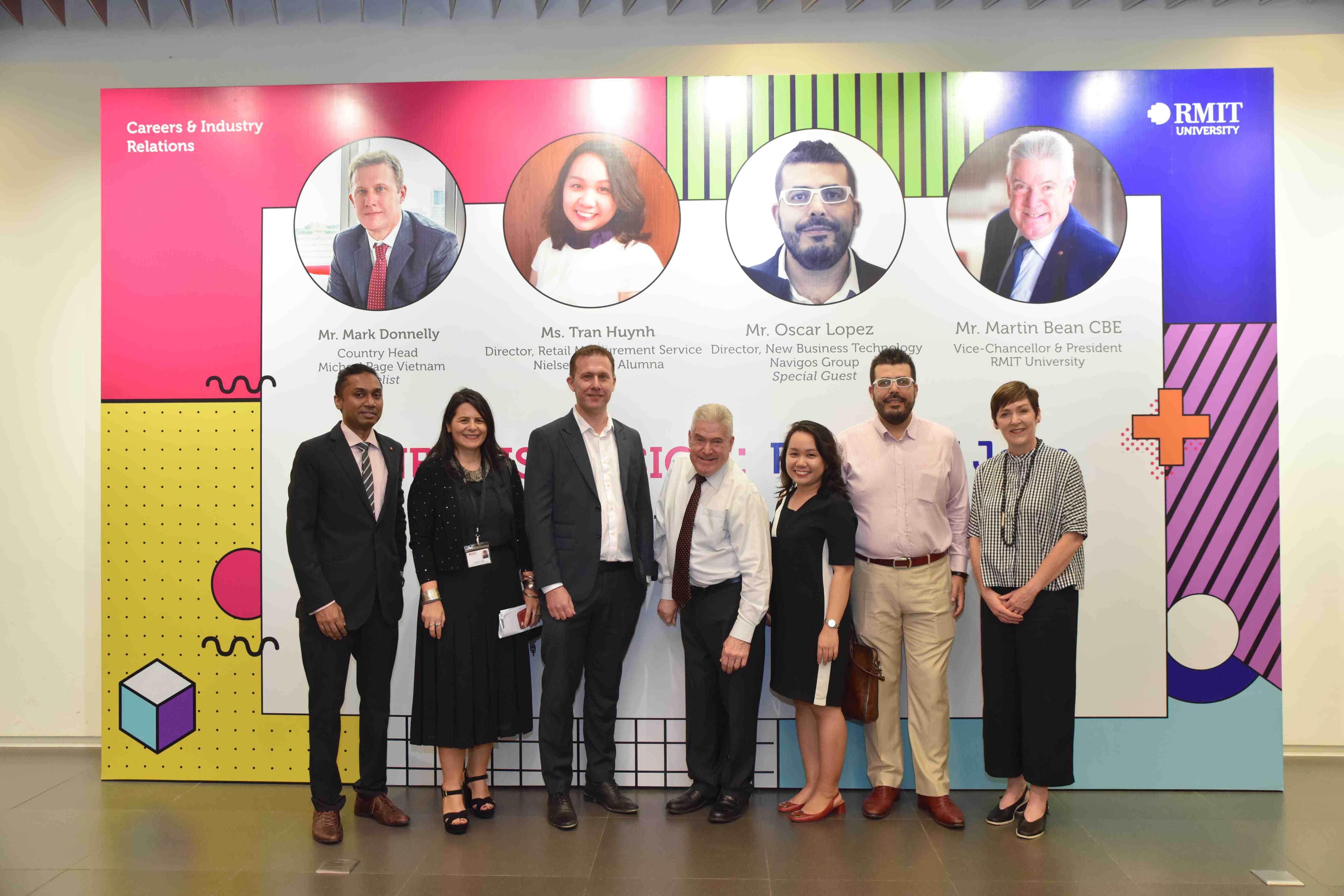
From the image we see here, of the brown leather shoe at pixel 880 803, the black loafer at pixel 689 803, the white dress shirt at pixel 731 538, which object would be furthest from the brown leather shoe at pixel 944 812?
the white dress shirt at pixel 731 538

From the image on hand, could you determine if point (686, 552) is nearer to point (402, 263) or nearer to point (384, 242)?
point (402, 263)

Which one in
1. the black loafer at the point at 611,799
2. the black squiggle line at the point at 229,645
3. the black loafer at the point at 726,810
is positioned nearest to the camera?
the black loafer at the point at 726,810

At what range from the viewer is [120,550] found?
3752 mm

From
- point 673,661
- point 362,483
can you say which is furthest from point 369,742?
point 673,661

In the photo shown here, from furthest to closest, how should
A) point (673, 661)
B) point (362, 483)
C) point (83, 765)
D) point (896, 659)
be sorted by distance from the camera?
1. point (83, 765)
2. point (673, 661)
3. point (896, 659)
4. point (362, 483)

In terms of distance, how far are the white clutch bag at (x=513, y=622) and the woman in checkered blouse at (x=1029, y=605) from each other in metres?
1.83

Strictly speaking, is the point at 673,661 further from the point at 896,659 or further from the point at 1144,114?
the point at 1144,114

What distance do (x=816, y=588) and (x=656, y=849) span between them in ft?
3.77

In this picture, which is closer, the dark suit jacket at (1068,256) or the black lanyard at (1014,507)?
the black lanyard at (1014,507)

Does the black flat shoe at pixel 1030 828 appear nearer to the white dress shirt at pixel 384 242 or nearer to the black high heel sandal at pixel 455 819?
the black high heel sandal at pixel 455 819

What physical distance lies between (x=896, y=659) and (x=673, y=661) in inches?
38.9

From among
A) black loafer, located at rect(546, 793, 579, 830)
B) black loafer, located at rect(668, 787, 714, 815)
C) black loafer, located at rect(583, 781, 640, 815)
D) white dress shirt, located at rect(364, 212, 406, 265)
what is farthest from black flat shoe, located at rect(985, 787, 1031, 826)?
white dress shirt, located at rect(364, 212, 406, 265)

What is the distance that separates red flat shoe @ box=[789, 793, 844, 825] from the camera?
3207 mm

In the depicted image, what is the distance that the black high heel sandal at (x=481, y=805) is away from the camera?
325 centimetres
